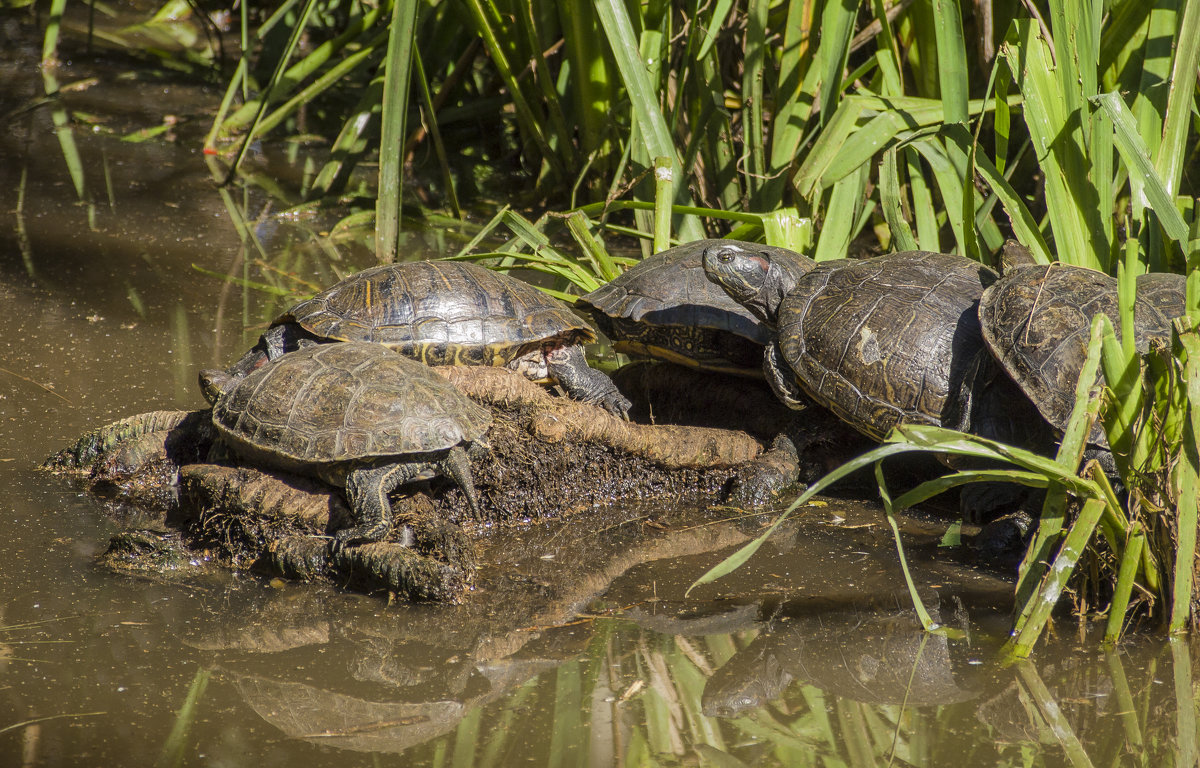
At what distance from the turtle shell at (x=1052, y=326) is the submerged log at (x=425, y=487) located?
3.84ft

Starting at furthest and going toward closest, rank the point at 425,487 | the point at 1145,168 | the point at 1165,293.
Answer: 1. the point at 425,487
2. the point at 1165,293
3. the point at 1145,168

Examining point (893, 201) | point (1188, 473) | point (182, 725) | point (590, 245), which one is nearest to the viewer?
point (182, 725)

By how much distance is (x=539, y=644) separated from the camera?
3014 millimetres

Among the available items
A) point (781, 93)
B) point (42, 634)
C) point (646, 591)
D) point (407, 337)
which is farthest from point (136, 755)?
point (781, 93)

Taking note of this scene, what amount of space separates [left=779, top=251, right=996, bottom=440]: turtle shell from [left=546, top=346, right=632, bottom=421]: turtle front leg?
823 millimetres

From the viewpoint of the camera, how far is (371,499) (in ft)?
11.7

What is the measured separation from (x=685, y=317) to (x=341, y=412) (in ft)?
5.48

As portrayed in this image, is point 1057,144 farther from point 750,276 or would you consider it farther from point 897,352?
point 750,276

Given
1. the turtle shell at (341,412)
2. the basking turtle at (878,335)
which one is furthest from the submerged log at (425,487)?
the basking turtle at (878,335)

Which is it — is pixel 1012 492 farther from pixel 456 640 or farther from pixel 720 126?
pixel 720 126

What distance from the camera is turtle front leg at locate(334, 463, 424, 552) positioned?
11.3ft

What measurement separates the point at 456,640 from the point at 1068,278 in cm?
257

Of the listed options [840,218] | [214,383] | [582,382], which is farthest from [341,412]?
[840,218]

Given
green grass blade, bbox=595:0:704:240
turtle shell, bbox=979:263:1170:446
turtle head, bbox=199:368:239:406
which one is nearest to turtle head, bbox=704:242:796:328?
turtle shell, bbox=979:263:1170:446
